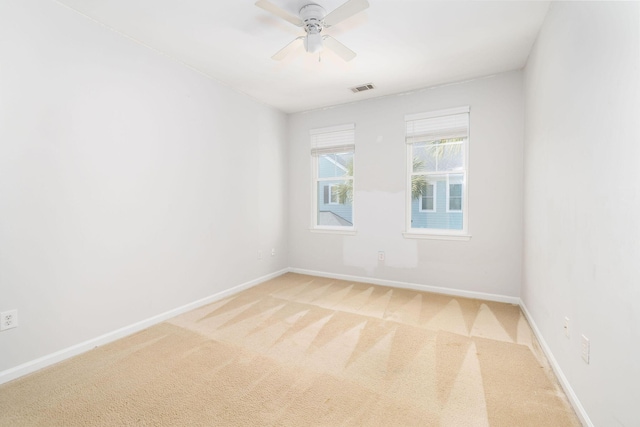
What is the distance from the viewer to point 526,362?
82.0 inches

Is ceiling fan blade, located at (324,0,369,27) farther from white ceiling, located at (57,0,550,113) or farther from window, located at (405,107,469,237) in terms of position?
window, located at (405,107,469,237)

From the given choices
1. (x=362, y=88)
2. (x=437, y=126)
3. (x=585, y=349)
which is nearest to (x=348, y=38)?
(x=362, y=88)

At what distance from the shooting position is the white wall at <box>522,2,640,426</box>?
3.71ft

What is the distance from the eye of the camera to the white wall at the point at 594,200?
1.13 meters

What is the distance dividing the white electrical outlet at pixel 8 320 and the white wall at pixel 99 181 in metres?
0.04

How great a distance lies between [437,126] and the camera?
3.64 m

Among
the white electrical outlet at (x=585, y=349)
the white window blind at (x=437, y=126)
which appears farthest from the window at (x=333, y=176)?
the white electrical outlet at (x=585, y=349)

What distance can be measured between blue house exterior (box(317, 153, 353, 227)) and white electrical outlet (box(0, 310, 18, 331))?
3463mm

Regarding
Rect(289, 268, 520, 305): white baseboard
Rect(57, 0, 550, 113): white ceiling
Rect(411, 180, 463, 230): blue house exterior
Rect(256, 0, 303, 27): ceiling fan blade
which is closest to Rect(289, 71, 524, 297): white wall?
Rect(289, 268, 520, 305): white baseboard

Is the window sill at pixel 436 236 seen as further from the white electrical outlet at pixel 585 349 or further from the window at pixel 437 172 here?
the white electrical outlet at pixel 585 349

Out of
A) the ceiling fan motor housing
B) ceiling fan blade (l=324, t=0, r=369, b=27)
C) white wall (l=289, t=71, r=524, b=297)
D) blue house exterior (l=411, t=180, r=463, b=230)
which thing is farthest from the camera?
blue house exterior (l=411, t=180, r=463, b=230)

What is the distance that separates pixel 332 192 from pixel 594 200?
334cm

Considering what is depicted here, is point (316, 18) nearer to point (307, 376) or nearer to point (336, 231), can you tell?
point (307, 376)

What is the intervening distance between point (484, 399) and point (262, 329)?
5.88ft
